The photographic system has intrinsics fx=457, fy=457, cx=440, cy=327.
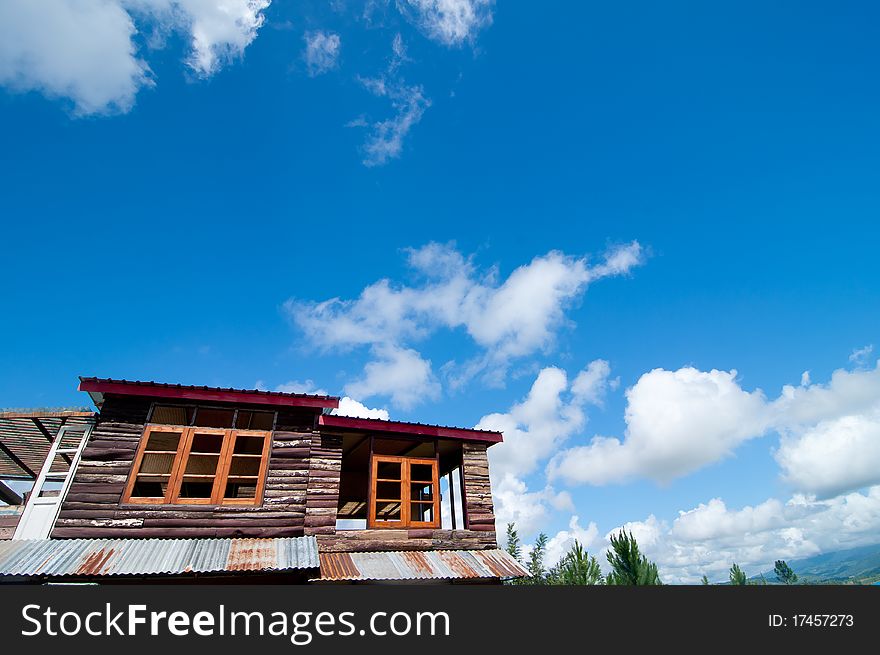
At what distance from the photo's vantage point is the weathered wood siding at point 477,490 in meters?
14.1

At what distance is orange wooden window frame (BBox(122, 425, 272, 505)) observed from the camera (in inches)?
459

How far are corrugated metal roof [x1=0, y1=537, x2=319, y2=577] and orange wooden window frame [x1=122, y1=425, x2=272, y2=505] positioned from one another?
99cm

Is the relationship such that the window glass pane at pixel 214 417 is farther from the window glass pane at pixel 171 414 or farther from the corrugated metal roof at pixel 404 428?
the corrugated metal roof at pixel 404 428

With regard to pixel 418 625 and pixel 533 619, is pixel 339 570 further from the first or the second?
pixel 533 619

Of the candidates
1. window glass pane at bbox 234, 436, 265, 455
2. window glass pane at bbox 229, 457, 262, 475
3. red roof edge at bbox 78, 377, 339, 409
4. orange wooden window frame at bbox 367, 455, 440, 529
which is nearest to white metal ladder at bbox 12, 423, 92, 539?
red roof edge at bbox 78, 377, 339, 409

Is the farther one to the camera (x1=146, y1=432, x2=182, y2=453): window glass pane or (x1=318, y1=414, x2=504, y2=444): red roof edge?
(x1=318, y1=414, x2=504, y2=444): red roof edge

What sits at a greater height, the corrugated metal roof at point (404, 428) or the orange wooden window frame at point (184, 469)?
the corrugated metal roof at point (404, 428)

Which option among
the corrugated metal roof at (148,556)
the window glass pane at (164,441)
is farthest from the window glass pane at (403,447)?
the window glass pane at (164,441)

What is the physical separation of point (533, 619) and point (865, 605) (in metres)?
5.77

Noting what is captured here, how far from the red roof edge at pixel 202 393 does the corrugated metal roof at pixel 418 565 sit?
424 cm

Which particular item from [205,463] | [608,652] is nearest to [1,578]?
[205,463]

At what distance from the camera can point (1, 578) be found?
29.8 feet

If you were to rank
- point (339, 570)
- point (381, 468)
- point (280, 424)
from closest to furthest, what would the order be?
point (339, 570) → point (280, 424) → point (381, 468)

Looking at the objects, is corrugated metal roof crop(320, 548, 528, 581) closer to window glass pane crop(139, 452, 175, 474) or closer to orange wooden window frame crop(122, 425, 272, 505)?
orange wooden window frame crop(122, 425, 272, 505)
